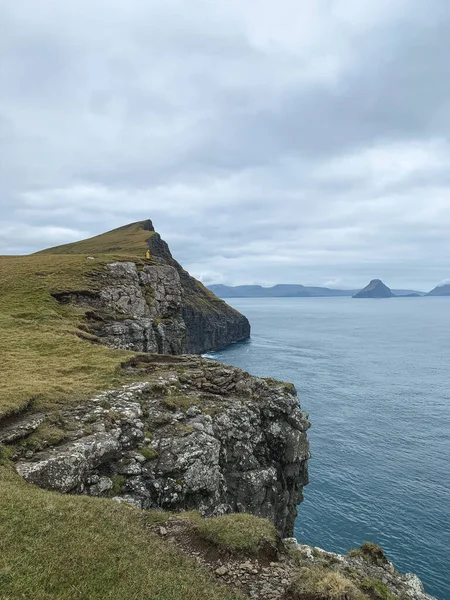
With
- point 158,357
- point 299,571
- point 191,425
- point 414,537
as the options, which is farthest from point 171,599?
point 414,537

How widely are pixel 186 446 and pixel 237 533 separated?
7726 millimetres

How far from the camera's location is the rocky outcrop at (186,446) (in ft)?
66.9

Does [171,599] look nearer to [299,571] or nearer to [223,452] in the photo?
[299,571]

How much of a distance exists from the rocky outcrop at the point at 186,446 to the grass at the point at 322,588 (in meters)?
9.32

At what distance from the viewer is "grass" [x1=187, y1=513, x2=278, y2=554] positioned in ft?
52.9

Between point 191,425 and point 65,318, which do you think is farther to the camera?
point 65,318

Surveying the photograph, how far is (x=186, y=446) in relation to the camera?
23.7 m

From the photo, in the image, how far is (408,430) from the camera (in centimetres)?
7562

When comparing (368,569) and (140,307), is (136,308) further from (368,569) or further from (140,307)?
(368,569)

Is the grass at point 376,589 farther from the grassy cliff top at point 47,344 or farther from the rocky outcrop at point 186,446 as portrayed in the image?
the grassy cliff top at point 47,344

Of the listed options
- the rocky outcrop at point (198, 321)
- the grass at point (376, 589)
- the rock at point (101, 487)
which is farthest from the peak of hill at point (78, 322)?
the rocky outcrop at point (198, 321)

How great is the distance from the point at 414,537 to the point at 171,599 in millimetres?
46007

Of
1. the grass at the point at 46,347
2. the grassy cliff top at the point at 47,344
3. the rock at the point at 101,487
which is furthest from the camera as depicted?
the grassy cliff top at the point at 47,344

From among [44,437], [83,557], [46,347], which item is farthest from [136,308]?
[83,557]
